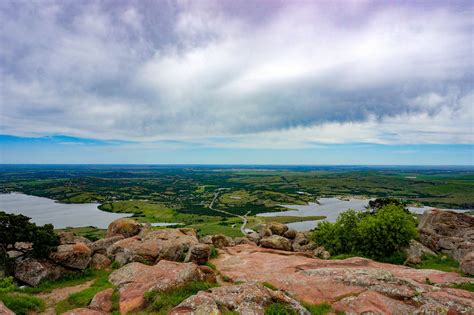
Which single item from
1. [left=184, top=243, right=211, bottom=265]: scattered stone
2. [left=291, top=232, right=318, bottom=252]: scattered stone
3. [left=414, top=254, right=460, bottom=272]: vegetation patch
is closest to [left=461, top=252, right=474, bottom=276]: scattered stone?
[left=414, top=254, right=460, bottom=272]: vegetation patch

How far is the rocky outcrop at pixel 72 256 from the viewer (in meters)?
25.2

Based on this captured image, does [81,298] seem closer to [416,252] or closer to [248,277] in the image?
[248,277]

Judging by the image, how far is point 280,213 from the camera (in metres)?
180

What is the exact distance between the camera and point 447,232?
4841cm

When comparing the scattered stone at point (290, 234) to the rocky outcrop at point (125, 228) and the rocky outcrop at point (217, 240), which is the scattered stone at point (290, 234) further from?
the rocky outcrop at point (125, 228)

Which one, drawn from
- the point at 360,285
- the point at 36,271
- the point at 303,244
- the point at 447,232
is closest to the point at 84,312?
the point at 36,271

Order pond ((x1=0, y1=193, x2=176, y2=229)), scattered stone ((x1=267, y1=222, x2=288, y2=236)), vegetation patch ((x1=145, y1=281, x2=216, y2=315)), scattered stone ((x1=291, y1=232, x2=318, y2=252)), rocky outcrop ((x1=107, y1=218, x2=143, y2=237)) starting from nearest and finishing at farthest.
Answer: vegetation patch ((x1=145, y1=281, x2=216, y2=315)), rocky outcrop ((x1=107, y1=218, x2=143, y2=237)), scattered stone ((x1=291, y1=232, x2=318, y2=252)), scattered stone ((x1=267, y1=222, x2=288, y2=236)), pond ((x1=0, y1=193, x2=176, y2=229))

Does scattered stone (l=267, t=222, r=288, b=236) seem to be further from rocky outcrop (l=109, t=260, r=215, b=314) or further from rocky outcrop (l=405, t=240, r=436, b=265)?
rocky outcrop (l=109, t=260, r=215, b=314)

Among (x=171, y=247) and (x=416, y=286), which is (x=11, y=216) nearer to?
(x=171, y=247)

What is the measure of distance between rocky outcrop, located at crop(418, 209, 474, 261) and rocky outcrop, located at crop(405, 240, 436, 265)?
8.09ft

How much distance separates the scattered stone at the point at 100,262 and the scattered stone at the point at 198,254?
810 cm

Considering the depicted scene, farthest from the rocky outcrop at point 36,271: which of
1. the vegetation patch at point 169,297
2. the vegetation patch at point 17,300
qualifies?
the vegetation patch at point 169,297

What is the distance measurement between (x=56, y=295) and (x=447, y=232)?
58237 millimetres

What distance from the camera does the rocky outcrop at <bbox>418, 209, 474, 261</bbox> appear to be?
37.1 meters
